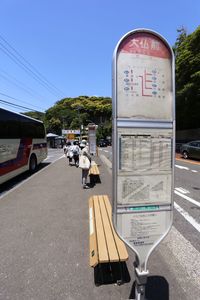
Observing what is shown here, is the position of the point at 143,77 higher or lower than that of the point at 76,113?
lower

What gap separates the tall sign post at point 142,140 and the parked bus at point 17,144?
7.80 m

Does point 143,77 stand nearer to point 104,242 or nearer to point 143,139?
point 143,139

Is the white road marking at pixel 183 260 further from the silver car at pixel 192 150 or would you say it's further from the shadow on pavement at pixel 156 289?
the silver car at pixel 192 150

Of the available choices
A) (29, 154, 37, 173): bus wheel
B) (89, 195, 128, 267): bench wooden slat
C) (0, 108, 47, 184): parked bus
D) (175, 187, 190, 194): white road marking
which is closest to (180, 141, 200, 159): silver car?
(175, 187, 190, 194): white road marking

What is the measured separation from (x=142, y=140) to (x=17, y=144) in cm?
974

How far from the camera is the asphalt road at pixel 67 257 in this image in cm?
307

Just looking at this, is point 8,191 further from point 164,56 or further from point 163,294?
point 164,56

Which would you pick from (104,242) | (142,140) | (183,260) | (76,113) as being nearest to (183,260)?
(183,260)

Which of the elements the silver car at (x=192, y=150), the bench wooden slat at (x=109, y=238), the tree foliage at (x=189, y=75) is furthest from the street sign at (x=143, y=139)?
the tree foliage at (x=189, y=75)

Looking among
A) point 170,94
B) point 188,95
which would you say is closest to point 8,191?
point 170,94

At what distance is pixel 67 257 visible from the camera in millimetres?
3916

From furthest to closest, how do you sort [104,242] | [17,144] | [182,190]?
1. [17,144]
2. [182,190]
3. [104,242]

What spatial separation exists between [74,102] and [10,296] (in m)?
90.4

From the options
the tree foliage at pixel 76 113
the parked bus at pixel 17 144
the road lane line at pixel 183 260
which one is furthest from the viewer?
the tree foliage at pixel 76 113
